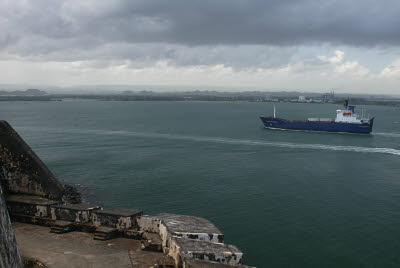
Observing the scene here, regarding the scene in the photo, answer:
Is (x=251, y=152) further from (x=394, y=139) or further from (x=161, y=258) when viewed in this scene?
(x=161, y=258)

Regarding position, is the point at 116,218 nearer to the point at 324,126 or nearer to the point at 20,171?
the point at 20,171

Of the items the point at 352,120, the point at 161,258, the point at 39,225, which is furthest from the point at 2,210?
the point at 352,120

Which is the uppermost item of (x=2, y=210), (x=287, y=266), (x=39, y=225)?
(x=2, y=210)

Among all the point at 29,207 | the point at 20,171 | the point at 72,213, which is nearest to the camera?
the point at 72,213

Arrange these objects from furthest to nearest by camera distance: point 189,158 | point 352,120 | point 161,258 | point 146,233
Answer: point 352,120, point 189,158, point 146,233, point 161,258

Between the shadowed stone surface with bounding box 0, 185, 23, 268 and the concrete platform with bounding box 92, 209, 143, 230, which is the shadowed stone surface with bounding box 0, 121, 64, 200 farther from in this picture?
the shadowed stone surface with bounding box 0, 185, 23, 268

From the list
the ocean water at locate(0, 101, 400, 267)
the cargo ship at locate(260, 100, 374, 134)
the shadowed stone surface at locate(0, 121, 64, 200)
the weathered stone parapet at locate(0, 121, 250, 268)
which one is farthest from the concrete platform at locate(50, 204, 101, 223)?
the cargo ship at locate(260, 100, 374, 134)

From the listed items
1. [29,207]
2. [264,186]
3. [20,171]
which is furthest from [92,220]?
[264,186]
